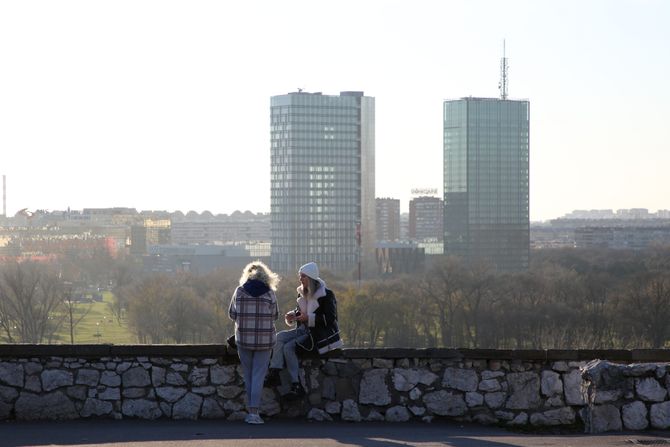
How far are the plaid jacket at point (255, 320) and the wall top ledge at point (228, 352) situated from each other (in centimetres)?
53

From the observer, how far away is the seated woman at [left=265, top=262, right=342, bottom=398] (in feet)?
43.5

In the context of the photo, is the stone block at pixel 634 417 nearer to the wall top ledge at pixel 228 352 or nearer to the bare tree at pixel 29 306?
the wall top ledge at pixel 228 352

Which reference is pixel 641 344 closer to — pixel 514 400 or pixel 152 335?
pixel 152 335

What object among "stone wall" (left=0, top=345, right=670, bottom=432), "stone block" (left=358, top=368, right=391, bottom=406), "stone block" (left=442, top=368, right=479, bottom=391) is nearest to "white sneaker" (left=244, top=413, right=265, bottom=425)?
"stone wall" (left=0, top=345, right=670, bottom=432)

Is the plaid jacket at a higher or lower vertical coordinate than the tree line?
higher

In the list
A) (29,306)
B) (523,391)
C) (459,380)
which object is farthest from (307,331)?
(29,306)

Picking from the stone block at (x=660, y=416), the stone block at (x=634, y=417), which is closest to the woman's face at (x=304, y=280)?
the stone block at (x=634, y=417)

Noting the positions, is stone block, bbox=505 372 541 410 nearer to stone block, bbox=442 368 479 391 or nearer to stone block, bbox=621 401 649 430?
stone block, bbox=442 368 479 391

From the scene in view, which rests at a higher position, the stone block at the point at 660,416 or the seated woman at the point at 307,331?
the seated woman at the point at 307,331

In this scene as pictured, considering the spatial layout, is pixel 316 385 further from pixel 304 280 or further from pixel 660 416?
pixel 660 416

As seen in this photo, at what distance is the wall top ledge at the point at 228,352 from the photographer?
13500 mm

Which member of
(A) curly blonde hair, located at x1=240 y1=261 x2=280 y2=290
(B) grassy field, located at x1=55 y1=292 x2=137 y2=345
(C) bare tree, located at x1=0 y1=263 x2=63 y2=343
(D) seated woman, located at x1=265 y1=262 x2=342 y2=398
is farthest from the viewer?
(B) grassy field, located at x1=55 y1=292 x2=137 y2=345

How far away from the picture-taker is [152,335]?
322 ft

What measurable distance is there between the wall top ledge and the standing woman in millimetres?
473
